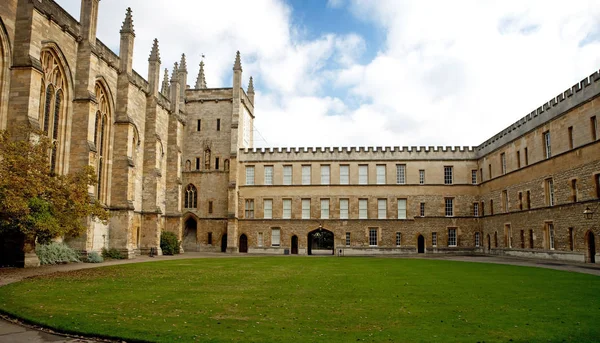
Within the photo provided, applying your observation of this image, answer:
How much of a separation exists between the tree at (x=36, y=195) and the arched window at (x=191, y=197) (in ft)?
79.1

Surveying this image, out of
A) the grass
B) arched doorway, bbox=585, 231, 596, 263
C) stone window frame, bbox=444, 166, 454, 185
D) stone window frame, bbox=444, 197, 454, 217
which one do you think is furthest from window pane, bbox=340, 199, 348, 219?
the grass

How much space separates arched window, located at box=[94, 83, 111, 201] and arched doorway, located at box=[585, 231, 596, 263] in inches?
1110

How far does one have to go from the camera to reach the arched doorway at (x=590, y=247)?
26109mm

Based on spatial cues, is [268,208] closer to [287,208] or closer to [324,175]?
[287,208]

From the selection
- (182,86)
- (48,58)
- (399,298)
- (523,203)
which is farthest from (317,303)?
Result: (182,86)

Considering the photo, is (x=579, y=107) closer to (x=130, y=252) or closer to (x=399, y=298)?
(x=399, y=298)

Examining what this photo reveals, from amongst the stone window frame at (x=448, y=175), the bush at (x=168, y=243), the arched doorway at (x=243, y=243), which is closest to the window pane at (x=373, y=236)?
the stone window frame at (x=448, y=175)

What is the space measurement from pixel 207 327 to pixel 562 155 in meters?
27.6

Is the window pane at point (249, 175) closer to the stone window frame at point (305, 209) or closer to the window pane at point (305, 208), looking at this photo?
the stone window frame at point (305, 209)

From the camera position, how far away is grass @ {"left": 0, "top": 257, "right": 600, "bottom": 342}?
7.68 metres

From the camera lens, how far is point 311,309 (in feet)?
32.6

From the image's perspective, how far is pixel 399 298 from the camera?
1158 centimetres

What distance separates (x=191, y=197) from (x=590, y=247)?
31448 millimetres

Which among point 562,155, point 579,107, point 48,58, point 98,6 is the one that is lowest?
point 562,155
